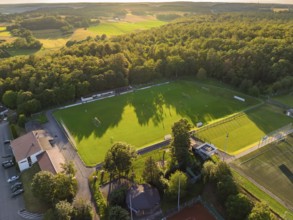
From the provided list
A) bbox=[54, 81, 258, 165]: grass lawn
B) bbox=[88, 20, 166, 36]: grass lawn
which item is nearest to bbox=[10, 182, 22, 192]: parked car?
bbox=[54, 81, 258, 165]: grass lawn

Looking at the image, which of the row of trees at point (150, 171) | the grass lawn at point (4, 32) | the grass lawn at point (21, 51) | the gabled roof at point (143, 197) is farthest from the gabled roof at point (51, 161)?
the grass lawn at point (4, 32)

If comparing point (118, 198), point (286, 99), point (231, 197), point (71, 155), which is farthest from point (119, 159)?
point (286, 99)

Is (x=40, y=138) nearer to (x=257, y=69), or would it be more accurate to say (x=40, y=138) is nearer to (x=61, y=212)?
(x=61, y=212)

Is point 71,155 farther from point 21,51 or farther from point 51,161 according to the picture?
point 21,51

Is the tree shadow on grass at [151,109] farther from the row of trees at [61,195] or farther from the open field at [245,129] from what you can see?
the row of trees at [61,195]

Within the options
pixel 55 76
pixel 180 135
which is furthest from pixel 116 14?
pixel 180 135

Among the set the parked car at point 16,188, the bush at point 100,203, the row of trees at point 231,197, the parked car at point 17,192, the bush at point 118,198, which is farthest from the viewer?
the parked car at point 16,188
